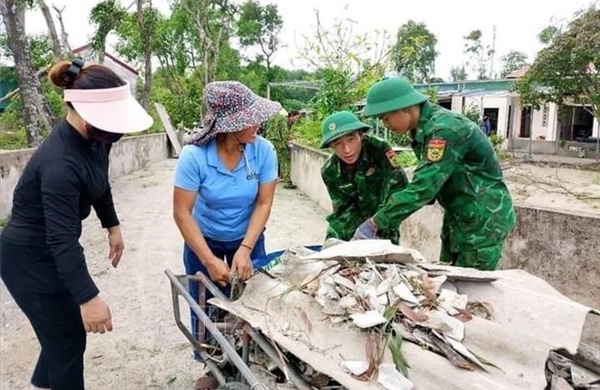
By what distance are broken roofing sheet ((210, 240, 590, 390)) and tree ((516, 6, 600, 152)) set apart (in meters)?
15.8

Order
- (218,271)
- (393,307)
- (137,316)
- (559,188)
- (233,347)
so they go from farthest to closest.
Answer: (559,188), (137,316), (218,271), (233,347), (393,307)

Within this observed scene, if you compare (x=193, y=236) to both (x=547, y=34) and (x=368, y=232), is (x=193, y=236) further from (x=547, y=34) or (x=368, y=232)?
(x=547, y=34)

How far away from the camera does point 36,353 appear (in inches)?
140

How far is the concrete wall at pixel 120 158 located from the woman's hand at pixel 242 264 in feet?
16.0

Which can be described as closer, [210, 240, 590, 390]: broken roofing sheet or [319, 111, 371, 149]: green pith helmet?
[210, 240, 590, 390]: broken roofing sheet

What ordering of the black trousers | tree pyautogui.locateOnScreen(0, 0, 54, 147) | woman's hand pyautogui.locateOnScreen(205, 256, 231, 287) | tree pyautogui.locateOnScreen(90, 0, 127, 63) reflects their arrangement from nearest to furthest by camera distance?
the black trousers < woman's hand pyautogui.locateOnScreen(205, 256, 231, 287) < tree pyautogui.locateOnScreen(0, 0, 54, 147) < tree pyautogui.locateOnScreen(90, 0, 127, 63)

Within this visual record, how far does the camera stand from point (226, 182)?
8.22ft

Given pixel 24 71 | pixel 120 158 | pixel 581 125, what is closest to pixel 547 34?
pixel 581 125

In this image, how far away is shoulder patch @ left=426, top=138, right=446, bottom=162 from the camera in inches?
91.5

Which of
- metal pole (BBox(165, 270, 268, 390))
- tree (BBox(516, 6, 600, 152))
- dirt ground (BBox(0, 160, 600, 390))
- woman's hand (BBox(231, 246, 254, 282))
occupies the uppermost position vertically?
tree (BBox(516, 6, 600, 152))

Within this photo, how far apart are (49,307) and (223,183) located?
89cm

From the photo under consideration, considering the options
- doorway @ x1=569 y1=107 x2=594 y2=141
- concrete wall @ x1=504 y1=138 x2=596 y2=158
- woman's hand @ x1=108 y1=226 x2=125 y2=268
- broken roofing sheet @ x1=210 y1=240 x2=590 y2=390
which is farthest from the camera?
doorway @ x1=569 y1=107 x2=594 y2=141

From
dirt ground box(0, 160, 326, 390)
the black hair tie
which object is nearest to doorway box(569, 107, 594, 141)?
dirt ground box(0, 160, 326, 390)

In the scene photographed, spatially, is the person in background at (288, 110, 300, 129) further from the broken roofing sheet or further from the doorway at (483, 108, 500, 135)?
the doorway at (483, 108, 500, 135)
